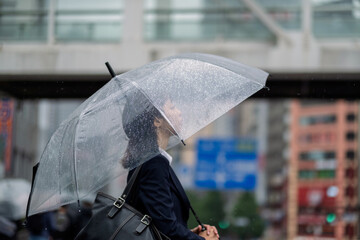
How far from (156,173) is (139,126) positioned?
0.32 metres

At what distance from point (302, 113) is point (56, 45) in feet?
350

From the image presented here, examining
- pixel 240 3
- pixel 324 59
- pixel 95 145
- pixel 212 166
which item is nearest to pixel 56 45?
pixel 240 3

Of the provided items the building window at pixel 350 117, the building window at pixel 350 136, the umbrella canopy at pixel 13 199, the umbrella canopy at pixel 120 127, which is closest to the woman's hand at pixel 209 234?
the umbrella canopy at pixel 120 127

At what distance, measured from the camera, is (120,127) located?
155 inches

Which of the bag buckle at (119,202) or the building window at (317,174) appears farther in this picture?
the building window at (317,174)

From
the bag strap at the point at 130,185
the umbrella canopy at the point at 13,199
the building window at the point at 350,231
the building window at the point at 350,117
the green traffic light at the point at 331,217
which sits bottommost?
the building window at the point at 350,117

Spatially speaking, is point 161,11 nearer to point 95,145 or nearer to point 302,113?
point 95,145

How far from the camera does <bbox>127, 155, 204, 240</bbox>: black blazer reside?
144 inches

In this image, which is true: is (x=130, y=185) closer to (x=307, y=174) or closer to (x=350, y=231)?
(x=350, y=231)

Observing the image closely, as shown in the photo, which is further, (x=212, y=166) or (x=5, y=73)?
(x=212, y=166)

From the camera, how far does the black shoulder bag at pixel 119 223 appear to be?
11.9 ft

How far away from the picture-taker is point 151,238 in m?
3.62

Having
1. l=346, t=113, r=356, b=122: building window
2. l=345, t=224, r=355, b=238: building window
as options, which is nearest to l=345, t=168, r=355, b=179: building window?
l=346, t=113, r=356, b=122: building window

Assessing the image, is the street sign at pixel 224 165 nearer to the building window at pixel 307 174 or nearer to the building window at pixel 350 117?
the building window at pixel 350 117
